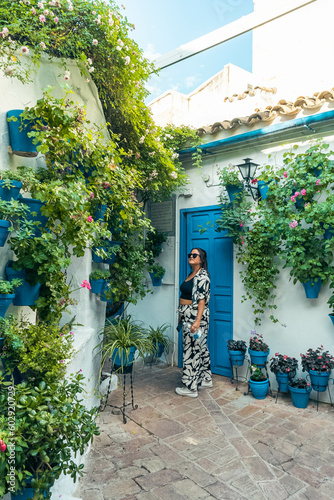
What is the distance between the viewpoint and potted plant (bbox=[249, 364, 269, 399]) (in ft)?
14.7

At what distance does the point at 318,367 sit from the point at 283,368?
437mm

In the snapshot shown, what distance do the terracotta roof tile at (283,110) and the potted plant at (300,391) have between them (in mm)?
3531

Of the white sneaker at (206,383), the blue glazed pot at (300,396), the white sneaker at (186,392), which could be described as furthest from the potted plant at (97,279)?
the blue glazed pot at (300,396)

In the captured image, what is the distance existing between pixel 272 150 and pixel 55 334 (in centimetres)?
404

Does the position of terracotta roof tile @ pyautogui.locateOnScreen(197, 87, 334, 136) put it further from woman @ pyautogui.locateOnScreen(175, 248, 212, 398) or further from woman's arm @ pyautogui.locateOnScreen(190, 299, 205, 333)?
woman's arm @ pyautogui.locateOnScreen(190, 299, 205, 333)

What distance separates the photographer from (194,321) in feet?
15.4

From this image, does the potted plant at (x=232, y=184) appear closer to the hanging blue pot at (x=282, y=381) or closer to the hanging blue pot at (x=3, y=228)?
the hanging blue pot at (x=282, y=381)

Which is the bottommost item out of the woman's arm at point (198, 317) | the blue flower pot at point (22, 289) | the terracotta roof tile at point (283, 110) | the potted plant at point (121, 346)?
the potted plant at point (121, 346)

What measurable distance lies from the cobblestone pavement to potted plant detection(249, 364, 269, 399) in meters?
0.11

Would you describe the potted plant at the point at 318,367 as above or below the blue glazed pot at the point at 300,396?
above

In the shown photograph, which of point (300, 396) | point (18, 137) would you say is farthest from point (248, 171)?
point (18, 137)

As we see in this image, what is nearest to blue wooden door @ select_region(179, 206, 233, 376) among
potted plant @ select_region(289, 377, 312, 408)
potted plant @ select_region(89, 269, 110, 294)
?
potted plant @ select_region(289, 377, 312, 408)

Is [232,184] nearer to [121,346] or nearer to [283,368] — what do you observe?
[283,368]

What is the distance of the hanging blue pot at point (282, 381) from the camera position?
14.6 ft
